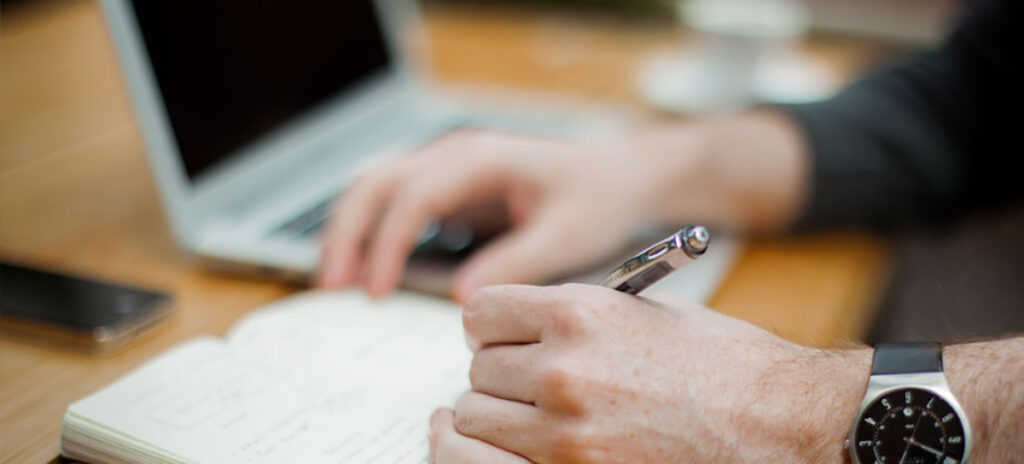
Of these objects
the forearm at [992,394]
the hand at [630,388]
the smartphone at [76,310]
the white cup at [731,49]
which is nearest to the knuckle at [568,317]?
the hand at [630,388]

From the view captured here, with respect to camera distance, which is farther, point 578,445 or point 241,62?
point 241,62

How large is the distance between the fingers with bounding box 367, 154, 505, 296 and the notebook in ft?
0.11

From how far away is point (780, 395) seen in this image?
549mm

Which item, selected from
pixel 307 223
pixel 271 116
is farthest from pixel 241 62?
pixel 307 223

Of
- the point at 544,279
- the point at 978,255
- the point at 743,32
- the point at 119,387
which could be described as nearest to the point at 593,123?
the point at 743,32

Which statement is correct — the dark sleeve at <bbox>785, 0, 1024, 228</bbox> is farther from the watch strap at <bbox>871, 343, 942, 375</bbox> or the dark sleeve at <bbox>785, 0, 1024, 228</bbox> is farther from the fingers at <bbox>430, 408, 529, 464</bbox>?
the fingers at <bbox>430, 408, 529, 464</bbox>

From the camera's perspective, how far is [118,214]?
3.04 feet

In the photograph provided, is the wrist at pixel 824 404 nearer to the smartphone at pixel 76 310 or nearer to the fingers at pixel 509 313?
the fingers at pixel 509 313

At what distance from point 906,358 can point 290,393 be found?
0.37 meters

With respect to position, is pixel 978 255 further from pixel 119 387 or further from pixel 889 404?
pixel 119 387

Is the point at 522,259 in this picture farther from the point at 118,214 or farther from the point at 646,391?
the point at 118,214

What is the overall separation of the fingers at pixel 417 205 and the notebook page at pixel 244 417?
144mm

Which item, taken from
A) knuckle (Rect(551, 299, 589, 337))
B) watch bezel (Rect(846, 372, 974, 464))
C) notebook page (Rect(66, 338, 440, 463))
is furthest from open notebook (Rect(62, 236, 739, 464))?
watch bezel (Rect(846, 372, 974, 464))

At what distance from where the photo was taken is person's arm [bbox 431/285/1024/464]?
520 millimetres
